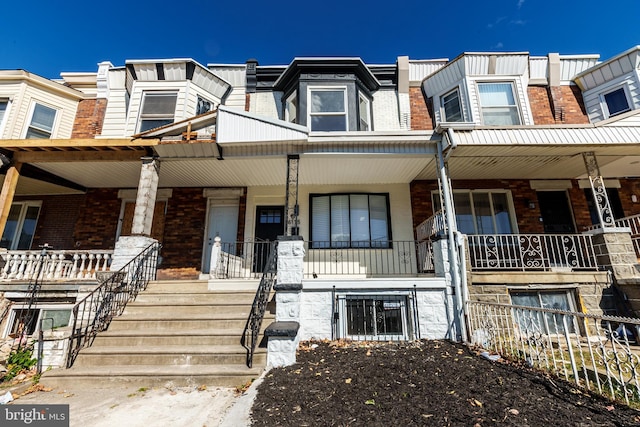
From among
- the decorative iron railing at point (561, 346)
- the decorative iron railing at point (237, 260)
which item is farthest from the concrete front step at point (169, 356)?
the decorative iron railing at point (561, 346)

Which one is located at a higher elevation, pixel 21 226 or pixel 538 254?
pixel 21 226

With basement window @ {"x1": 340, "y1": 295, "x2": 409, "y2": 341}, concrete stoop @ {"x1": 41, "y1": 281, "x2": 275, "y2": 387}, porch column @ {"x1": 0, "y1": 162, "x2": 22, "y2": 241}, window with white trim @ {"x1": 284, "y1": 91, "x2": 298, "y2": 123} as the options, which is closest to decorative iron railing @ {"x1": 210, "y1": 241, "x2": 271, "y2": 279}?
concrete stoop @ {"x1": 41, "y1": 281, "x2": 275, "y2": 387}

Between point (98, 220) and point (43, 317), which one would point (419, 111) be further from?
point (43, 317)

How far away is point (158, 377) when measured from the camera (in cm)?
416

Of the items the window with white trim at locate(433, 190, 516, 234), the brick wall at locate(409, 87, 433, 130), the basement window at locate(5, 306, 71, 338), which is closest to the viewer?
the basement window at locate(5, 306, 71, 338)

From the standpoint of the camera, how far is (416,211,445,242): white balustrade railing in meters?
7.23

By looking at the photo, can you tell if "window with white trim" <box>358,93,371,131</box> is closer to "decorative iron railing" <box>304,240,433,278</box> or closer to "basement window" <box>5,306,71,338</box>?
"decorative iron railing" <box>304,240,433,278</box>

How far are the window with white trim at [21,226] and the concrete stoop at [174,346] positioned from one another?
719cm

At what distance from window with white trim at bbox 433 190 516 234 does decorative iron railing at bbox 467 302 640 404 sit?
127 inches

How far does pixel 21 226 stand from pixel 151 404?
10.4 metres

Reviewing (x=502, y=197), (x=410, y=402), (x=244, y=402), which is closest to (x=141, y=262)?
(x=244, y=402)

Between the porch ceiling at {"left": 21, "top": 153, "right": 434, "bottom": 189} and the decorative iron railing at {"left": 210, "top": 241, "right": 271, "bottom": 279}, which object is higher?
the porch ceiling at {"left": 21, "top": 153, "right": 434, "bottom": 189}

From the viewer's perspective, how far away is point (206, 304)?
225 inches

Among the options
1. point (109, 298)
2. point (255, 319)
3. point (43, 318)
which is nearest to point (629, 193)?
point (255, 319)
